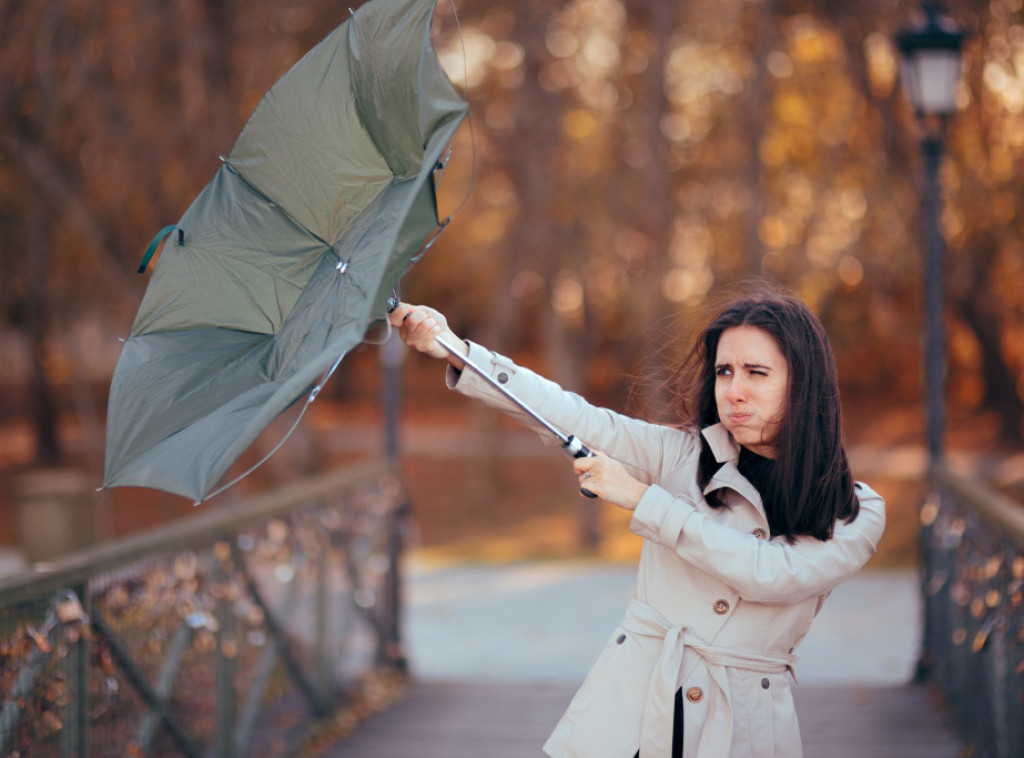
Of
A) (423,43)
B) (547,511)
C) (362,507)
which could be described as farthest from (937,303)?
(547,511)

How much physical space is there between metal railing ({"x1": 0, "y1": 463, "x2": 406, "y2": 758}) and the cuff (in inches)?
64.3

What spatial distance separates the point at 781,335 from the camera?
8.64ft

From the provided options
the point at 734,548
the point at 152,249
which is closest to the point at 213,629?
the point at 152,249

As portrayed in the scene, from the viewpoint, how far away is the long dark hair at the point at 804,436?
2602mm

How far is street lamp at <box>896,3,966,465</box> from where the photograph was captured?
6.84 metres

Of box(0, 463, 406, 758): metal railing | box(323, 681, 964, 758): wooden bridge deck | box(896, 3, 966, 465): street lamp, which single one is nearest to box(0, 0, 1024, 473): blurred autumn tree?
box(896, 3, 966, 465): street lamp

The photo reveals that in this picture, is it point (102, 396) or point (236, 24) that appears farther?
point (102, 396)

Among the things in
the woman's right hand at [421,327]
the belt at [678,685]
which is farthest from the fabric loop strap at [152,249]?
the belt at [678,685]

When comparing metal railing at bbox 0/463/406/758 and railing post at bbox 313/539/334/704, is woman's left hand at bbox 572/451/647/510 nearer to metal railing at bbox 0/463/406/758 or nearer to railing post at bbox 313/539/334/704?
metal railing at bbox 0/463/406/758

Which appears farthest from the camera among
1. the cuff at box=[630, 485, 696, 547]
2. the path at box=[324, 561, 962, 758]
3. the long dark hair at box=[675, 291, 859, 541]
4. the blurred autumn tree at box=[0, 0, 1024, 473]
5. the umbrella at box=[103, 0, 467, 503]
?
the blurred autumn tree at box=[0, 0, 1024, 473]

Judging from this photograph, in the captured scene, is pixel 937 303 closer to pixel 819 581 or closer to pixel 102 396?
pixel 819 581

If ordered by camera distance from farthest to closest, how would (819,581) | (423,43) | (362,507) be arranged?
(362,507), (819,581), (423,43)

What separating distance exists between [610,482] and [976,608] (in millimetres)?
3204

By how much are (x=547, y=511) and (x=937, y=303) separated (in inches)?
491
